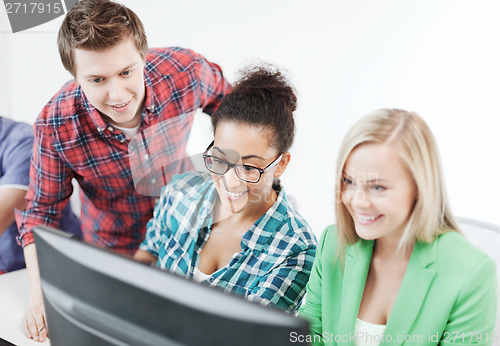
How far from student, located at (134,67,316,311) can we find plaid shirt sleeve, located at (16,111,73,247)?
0.49 m

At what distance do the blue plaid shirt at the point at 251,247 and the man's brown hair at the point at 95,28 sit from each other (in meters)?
0.47

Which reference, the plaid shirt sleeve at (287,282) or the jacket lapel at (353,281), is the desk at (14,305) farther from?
the jacket lapel at (353,281)

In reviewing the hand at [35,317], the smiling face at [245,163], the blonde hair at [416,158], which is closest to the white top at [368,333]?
the blonde hair at [416,158]

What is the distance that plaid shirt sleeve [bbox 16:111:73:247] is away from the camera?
1646 mm

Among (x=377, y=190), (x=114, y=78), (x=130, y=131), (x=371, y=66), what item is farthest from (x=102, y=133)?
(x=377, y=190)

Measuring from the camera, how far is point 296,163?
59.9 inches

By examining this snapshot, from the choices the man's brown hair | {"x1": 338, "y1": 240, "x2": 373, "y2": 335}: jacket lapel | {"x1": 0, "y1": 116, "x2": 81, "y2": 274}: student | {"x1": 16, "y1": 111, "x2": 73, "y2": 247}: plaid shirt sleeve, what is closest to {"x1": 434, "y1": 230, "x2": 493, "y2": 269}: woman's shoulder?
{"x1": 338, "y1": 240, "x2": 373, "y2": 335}: jacket lapel

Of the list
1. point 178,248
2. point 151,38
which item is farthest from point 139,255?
point 151,38

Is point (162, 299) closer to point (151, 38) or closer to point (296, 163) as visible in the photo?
point (296, 163)

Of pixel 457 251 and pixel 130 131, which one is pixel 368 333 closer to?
pixel 457 251

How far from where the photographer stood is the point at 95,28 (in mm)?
1411

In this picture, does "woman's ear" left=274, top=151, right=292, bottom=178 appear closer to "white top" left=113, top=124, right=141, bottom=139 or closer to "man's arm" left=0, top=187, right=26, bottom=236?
"white top" left=113, top=124, right=141, bottom=139

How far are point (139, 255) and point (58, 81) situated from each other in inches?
39.6

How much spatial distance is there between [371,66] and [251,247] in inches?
23.8
